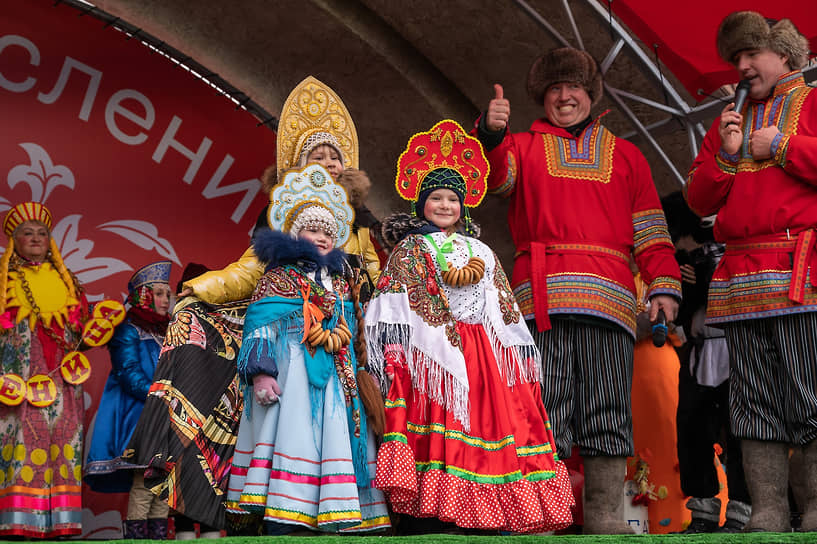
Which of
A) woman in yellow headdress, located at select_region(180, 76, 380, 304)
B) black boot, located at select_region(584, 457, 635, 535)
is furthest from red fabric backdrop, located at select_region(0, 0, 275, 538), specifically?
black boot, located at select_region(584, 457, 635, 535)

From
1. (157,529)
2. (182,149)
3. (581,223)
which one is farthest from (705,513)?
(182,149)

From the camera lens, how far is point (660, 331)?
4348 millimetres

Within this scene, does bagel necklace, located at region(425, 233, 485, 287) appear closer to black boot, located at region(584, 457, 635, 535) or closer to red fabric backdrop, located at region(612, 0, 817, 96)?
black boot, located at region(584, 457, 635, 535)

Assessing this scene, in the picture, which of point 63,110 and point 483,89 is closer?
point 63,110

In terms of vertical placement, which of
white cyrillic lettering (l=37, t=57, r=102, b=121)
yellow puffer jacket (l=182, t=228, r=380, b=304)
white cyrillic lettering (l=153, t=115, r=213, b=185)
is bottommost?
yellow puffer jacket (l=182, t=228, r=380, b=304)

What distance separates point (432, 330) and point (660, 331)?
103cm

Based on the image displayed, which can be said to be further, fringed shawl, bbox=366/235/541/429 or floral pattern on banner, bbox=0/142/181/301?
floral pattern on banner, bbox=0/142/181/301

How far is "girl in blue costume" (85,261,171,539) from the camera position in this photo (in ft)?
19.9

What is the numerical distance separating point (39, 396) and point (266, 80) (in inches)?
117

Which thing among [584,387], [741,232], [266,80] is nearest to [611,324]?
[584,387]

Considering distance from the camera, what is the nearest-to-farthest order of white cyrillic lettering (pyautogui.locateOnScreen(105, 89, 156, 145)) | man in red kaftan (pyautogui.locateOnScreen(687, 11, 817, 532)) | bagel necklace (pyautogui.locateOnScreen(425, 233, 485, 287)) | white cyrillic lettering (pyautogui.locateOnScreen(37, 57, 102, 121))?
man in red kaftan (pyautogui.locateOnScreen(687, 11, 817, 532)) < bagel necklace (pyautogui.locateOnScreen(425, 233, 485, 287)) < white cyrillic lettering (pyautogui.locateOnScreen(37, 57, 102, 121)) < white cyrillic lettering (pyautogui.locateOnScreen(105, 89, 156, 145))

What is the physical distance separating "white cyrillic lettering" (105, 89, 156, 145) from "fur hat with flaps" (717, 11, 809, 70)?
14.5ft

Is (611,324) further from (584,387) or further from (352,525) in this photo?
(352,525)

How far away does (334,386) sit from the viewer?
396cm
